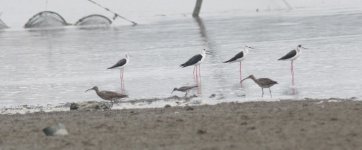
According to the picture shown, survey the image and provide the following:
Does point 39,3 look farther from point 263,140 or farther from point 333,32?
point 263,140

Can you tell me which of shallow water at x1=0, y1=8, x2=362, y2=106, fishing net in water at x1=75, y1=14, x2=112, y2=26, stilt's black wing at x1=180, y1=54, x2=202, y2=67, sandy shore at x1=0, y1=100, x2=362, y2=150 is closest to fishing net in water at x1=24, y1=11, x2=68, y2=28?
fishing net in water at x1=75, y1=14, x2=112, y2=26

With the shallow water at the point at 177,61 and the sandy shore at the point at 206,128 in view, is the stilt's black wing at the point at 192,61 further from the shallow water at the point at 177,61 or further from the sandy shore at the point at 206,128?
the sandy shore at the point at 206,128

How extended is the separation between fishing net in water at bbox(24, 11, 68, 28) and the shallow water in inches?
335

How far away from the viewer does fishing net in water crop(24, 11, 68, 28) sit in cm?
4978

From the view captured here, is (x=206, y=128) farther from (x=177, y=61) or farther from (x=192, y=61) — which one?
(x=177, y=61)

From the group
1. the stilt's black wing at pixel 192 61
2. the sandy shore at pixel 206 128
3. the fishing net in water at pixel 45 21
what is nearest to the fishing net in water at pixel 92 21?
the fishing net in water at pixel 45 21

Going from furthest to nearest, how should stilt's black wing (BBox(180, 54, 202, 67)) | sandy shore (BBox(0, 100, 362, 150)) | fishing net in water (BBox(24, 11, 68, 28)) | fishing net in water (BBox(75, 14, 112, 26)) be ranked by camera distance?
1. fishing net in water (BBox(75, 14, 112, 26))
2. fishing net in water (BBox(24, 11, 68, 28))
3. stilt's black wing (BBox(180, 54, 202, 67))
4. sandy shore (BBox(0, 100, 362, 150))

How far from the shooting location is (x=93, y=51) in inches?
1178

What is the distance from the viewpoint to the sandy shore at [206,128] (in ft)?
32.1

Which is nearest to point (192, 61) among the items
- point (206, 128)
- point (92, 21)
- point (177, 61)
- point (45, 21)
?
point (177, 61)

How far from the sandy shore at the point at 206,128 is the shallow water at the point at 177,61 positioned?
8.31 ft

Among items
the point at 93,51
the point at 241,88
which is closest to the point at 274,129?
the point at 241,88

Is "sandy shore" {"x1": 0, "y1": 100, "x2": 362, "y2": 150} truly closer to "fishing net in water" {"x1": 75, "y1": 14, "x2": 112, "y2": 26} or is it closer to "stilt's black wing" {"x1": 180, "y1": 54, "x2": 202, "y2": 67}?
"stilt's black wing" {"x1": 180, "y1": 54, "x2": 202, "y2": 67}

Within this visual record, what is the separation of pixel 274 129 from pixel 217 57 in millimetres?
14572
